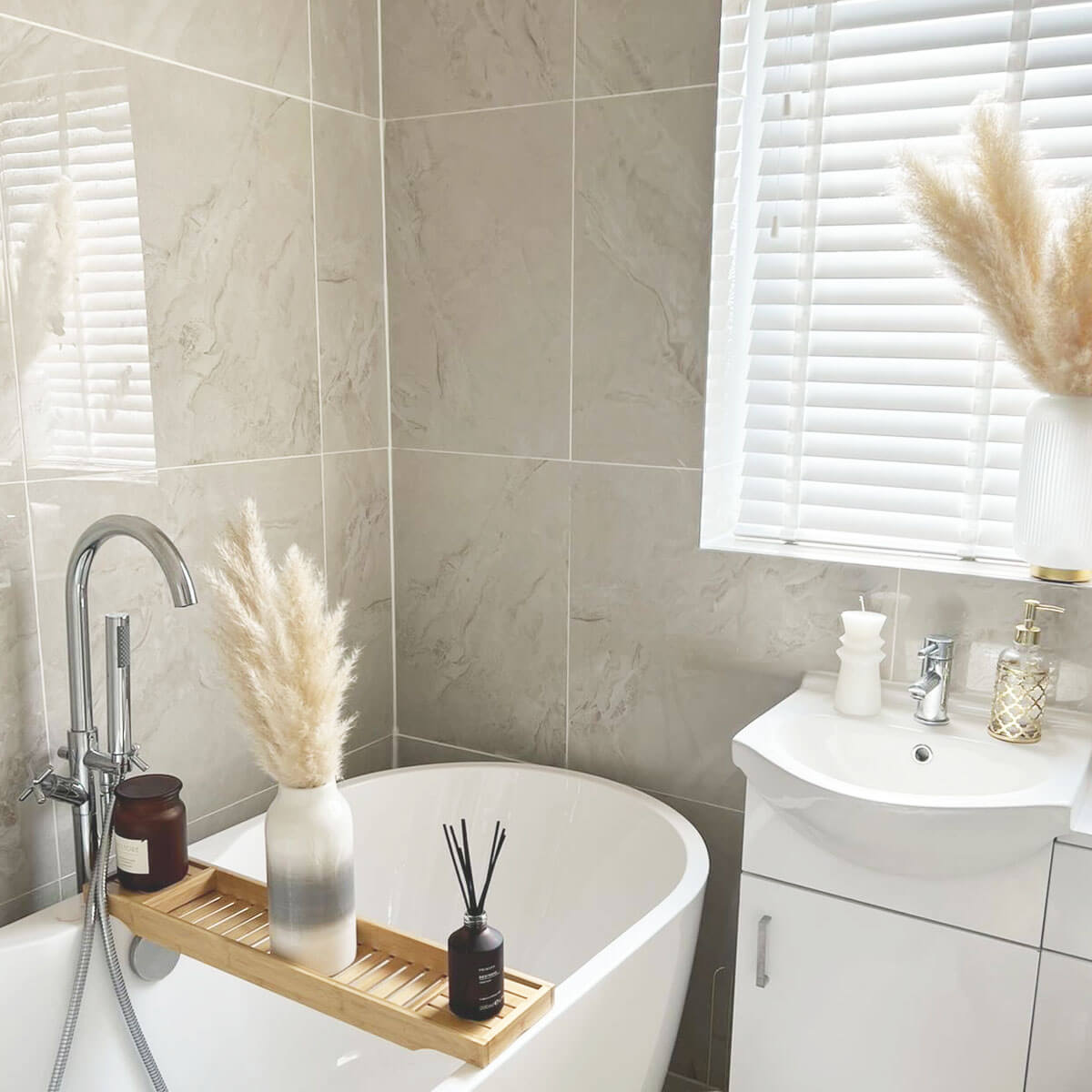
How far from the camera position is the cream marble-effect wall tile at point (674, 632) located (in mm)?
1915

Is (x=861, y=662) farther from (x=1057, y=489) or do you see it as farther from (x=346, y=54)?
(x=346, y=54)

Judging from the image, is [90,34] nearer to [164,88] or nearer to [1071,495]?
[164,88]

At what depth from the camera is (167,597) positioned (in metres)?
1.84

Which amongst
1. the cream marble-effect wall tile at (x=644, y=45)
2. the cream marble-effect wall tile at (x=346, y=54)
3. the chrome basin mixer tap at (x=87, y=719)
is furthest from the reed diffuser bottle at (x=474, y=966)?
the cream marble-effect wall tile at (x=346, y=54)

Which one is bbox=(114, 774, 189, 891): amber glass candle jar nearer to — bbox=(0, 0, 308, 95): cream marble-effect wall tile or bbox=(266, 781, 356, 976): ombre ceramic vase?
bbox=(266, 781, 356, 976): ombre ceramic vase

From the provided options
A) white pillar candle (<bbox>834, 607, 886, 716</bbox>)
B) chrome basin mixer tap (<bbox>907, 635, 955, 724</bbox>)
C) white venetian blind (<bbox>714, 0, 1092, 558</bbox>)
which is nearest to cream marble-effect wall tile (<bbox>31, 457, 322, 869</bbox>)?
white venetian blind (<bbox>714, 0, 1092, 558</bbox>)

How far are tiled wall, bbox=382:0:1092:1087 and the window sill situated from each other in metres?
0.02

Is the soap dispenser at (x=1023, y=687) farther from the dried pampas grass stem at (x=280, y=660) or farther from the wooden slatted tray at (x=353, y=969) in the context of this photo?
the dried pampas grass stem at (x=280, y=660)

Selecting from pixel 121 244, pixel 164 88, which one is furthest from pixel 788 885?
pixel 164 88

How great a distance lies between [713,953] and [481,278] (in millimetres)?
1383

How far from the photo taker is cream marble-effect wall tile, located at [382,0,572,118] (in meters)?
1.99

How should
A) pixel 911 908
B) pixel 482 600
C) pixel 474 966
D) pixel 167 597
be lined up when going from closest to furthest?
pixel 474 966
pixel 911 908
pixel 167 597
pixel 482 600

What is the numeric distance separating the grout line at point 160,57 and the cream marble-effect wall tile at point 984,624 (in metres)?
1.38

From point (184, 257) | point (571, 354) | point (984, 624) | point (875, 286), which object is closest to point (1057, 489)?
point (984, 624)
